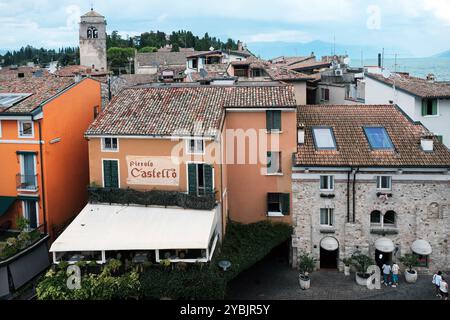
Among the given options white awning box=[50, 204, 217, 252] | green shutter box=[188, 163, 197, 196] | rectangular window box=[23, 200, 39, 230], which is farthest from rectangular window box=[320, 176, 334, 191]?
rectangular window box=[23, 200, 39, 230]

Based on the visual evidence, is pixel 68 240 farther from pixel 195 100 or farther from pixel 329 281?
pixel 329 281

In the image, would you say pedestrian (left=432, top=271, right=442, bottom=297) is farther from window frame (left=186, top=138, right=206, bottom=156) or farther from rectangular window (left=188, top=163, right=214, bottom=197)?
window frame (left=186, top=138, right=206, bottom=156)

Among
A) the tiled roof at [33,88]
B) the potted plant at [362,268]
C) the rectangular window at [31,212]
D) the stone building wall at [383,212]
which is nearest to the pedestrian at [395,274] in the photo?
the potted plant at [362,268]

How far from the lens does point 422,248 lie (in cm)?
2933

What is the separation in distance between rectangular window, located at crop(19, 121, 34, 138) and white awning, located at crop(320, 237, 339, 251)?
17917 mm

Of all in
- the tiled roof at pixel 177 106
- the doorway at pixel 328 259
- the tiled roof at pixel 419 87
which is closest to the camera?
the tiled roof at pixel 177 106

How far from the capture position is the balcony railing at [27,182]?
2964cm

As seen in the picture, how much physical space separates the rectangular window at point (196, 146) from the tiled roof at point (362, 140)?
18.3ft

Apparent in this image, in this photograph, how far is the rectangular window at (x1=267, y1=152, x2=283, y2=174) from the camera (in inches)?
1185

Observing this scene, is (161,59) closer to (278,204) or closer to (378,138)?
(278,204)

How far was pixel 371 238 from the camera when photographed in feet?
97.9

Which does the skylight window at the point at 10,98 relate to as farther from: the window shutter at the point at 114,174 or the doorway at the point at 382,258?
the doorway at the point at 382,258

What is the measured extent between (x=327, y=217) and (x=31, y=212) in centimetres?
1741

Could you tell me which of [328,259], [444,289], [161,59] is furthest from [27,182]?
[161,59]
